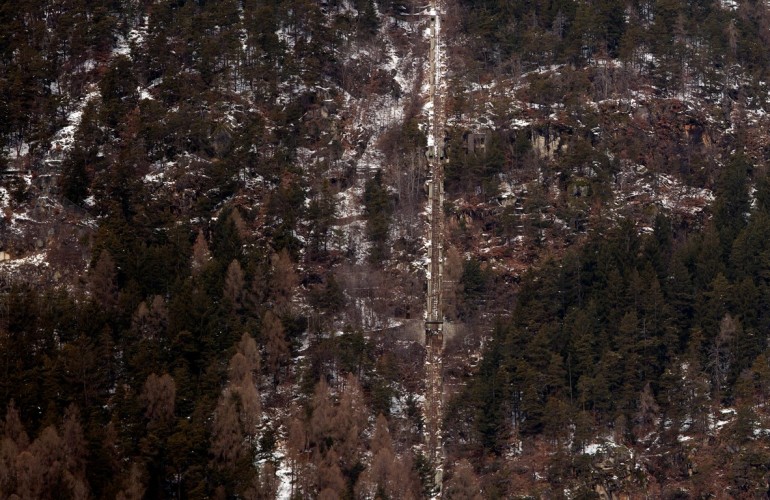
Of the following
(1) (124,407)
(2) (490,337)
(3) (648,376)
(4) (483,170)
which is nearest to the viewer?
(1) (124,407)

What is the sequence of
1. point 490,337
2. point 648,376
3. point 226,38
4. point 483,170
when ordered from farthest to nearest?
point 226,38
point 483,170
point 490,337
point 648,376

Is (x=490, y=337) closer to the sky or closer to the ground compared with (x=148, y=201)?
closer to the ground

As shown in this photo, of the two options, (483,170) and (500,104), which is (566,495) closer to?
(483,170)

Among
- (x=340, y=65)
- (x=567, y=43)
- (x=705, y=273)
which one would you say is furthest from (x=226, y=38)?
(x=705, y=273)

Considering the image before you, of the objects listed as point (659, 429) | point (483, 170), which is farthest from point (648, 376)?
point (483, 170)

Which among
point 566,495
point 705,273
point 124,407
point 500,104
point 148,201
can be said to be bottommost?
point 566,495

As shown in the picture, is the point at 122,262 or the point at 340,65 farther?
the point at 340,65
